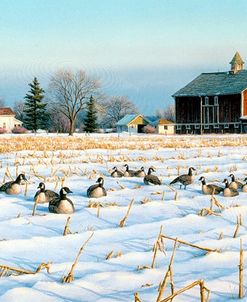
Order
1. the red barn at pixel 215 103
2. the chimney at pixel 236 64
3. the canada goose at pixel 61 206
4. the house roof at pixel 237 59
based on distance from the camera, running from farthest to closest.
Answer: the house roof at pixel 237 59
the chimney at pixel 236 64
the red barn at pixel 215 103
the canada goose at pixel 61 206

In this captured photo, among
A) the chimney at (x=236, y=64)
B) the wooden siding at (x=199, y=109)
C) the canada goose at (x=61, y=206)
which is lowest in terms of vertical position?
the canada goose at (x=61, y=206)

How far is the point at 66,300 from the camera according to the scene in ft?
9.23

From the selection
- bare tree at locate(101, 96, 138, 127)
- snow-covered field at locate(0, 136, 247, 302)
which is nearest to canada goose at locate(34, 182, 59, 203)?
snow-covered field at locate(0, 136, 247, 302)

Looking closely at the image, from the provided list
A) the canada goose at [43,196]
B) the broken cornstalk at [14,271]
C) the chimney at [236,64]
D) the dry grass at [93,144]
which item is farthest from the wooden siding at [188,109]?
the broken cornstalk at [14,271]

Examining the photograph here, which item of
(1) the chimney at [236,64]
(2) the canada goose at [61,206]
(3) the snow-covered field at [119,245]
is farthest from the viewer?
(1) the chimney at [236,64]

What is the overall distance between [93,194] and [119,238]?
1.96 metres

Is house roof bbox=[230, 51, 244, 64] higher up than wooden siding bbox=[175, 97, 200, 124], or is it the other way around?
house roof bbox=[230, 51, 244, 64]

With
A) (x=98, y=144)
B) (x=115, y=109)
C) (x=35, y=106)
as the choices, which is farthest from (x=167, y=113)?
(x=98, y=144)

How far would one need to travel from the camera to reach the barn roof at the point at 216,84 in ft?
205

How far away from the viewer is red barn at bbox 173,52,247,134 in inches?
2438

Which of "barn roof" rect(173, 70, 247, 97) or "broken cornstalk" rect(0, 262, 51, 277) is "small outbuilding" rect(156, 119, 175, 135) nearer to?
"barn roof" rect(173, 70, 247, 97)

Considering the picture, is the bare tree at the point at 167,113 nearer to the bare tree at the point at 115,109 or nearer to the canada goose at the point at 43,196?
the bare tree at the point at 115,109

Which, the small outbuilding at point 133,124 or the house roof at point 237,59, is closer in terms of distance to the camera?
the house roof at point 237,59

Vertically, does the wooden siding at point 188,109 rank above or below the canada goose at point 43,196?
above
